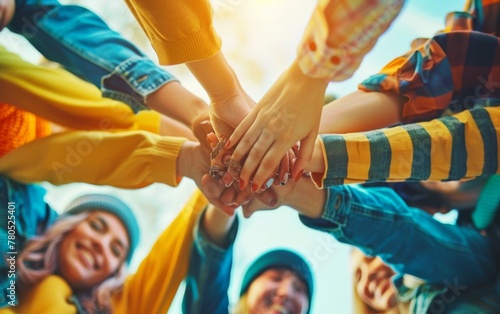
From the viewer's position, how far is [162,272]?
115cm

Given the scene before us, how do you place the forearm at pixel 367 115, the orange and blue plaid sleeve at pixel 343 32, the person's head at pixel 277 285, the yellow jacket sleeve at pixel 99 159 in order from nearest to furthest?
the orange and blue plaid sleeve at pixel 343 32 < the forearm at pixel 367 115 < the yellow jacket sleeve at pixel 99 159 < the person's head at pixel 277 285

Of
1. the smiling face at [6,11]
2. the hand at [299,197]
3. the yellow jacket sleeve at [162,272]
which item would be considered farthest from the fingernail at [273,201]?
the smiling face at [6,11]

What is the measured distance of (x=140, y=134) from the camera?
3.38ft

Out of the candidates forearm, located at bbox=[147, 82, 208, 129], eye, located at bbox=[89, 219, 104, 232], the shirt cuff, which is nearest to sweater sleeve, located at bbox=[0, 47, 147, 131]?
forearm, located at bbox=[147, 82, 208, 129]

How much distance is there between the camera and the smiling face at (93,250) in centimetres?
114

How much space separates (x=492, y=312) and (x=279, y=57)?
68 cm

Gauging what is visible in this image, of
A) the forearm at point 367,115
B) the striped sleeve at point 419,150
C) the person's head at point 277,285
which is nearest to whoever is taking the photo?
the striped sleeve at point 419,150

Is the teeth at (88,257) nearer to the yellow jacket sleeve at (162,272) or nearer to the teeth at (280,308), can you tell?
the yellow jacket sleeve at (162,272)

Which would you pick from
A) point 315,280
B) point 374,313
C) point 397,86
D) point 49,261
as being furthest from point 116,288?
point 397,86

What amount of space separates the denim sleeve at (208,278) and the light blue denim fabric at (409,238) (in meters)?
0.23

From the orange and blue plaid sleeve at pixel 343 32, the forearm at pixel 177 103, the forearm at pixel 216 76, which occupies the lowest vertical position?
the forearm at pixel 177 103

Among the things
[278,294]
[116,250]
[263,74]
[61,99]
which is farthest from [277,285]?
[61,99]

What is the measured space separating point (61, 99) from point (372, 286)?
771 millimetres

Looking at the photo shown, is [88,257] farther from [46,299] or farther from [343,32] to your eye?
[343,32]
